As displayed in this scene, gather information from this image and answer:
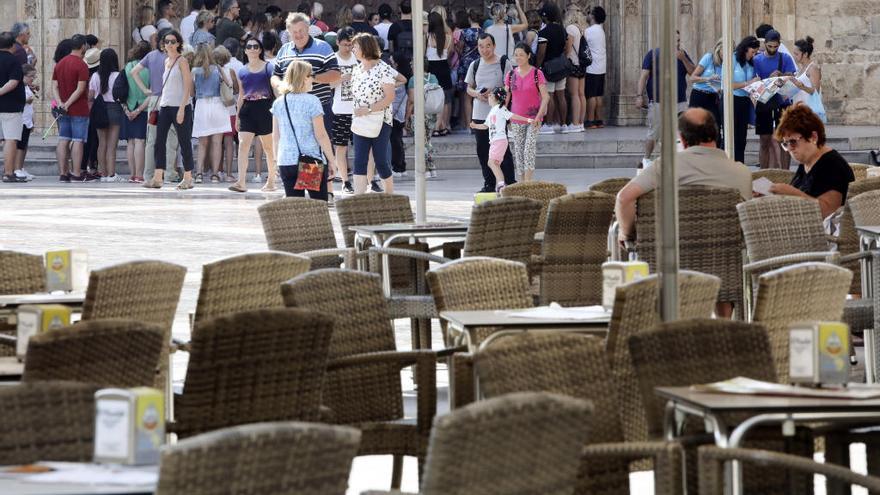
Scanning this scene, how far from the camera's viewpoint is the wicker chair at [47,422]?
432 cm

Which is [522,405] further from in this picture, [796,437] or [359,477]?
[359,477]

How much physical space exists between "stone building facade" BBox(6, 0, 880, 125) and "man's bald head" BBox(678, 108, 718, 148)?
1763 cm

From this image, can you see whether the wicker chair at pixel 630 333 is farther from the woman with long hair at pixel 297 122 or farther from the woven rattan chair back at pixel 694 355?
the woman with long hair at pixel 297 122

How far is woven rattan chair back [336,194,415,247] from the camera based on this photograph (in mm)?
10008

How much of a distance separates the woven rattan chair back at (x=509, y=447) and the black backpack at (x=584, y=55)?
2149 cm

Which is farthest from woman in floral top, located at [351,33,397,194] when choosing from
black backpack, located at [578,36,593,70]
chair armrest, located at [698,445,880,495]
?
chair armrest, located at [698,445,880,495]

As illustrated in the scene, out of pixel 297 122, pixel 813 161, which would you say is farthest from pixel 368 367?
pixel 297 122

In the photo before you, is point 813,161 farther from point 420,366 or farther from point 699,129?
point 420,366

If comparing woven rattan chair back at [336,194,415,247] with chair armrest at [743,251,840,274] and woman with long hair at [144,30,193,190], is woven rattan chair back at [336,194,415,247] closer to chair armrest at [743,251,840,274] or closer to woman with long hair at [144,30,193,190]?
chair armrest at [743,251,840,274]

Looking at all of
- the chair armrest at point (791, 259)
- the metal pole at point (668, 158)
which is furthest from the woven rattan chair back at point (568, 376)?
the chair armrest at point (791, 259)

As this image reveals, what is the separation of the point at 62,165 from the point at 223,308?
15961mm

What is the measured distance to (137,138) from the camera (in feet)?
71.6

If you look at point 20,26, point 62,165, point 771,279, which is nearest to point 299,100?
point 771,279

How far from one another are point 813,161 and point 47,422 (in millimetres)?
6265
